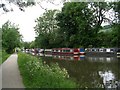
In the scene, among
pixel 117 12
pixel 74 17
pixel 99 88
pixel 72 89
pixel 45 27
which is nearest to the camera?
pixel 72 89

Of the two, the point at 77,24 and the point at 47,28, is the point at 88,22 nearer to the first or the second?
the point at 77,24

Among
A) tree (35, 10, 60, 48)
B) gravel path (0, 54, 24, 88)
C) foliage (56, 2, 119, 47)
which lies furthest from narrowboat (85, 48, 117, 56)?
tree (35, 10, 60, 48)

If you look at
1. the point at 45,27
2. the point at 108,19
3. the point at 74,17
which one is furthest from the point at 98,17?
the point at 45,27

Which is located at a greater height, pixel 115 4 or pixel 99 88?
pixel 115 4

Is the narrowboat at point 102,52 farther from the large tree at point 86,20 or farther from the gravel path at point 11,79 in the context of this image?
→ the gravel path at point 11,79

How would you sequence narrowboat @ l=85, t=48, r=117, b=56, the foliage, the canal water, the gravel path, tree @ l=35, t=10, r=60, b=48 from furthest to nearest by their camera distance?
tree @ l=35, t=10, r=60, b=48 < the foliage < narrowboat @ l=85, t=48, r=117, b=56 < the canal water < the gravel path

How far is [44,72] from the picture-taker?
42.7 feet

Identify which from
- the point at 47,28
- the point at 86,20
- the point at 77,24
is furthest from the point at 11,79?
the point at 47,28

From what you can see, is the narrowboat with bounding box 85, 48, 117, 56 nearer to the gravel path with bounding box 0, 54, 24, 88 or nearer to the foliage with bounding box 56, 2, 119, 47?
the foliage with bounding box 56, 2, 119, 47

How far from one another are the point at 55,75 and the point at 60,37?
61.2m

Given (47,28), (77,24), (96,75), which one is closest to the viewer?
(96,75)

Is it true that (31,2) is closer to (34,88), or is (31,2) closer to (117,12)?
(34,88)

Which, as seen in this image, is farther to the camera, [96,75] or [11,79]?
[96,75]

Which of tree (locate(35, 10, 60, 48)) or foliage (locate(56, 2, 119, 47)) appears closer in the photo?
foliage (locate(56, 2, 119, 47))
